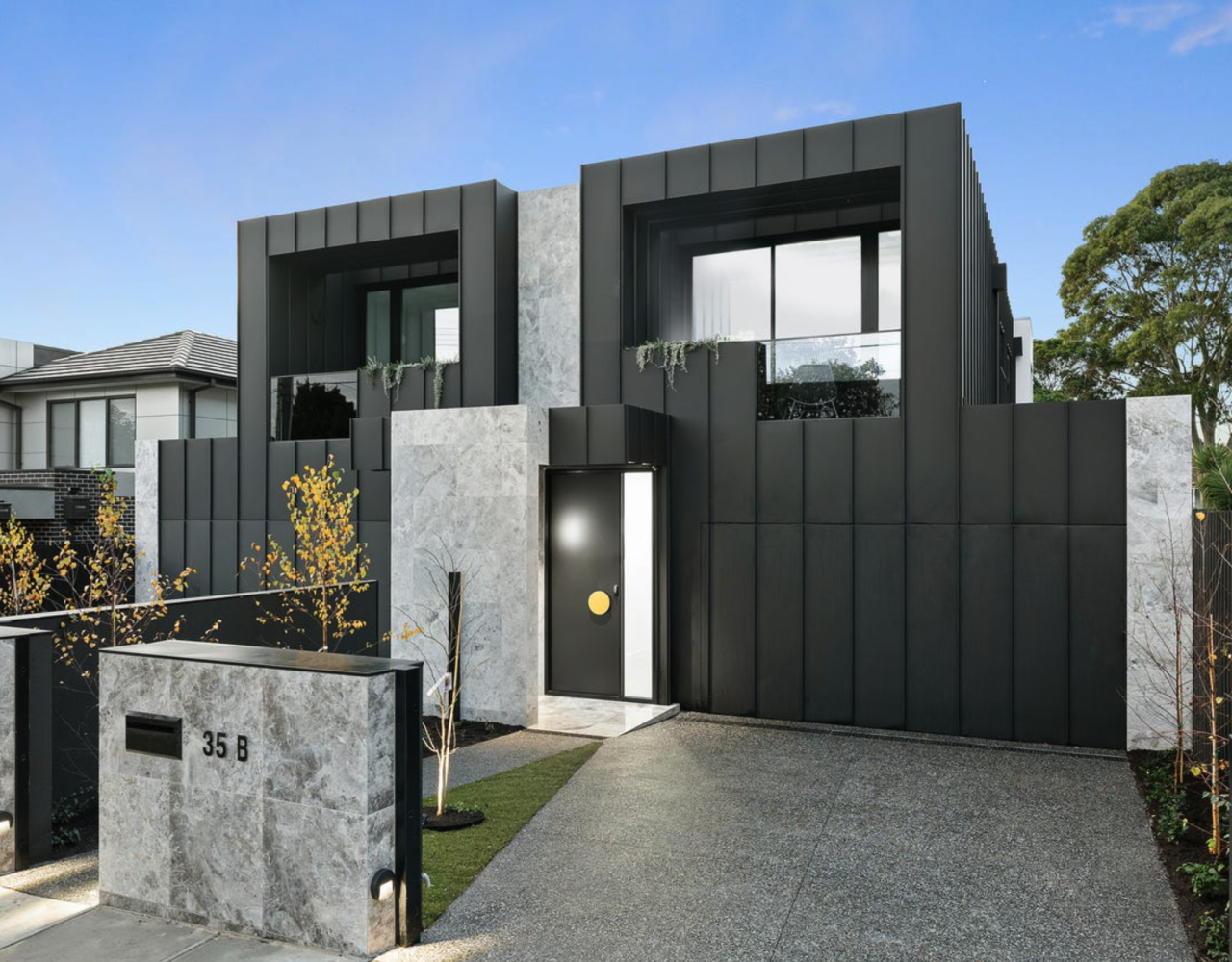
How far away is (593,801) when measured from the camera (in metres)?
7.46

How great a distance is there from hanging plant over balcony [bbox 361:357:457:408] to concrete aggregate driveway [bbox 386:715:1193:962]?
581 centimetres

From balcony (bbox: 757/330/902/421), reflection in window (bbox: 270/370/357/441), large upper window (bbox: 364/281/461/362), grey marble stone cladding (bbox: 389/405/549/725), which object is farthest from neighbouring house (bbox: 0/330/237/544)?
balcony (bbox: 757/330/902/421)

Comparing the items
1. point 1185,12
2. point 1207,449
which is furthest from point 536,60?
point 1185,12

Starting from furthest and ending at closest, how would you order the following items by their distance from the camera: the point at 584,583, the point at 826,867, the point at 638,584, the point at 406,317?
the point at 406,317 < the point at 584,583 < the point at 638,584 < the point at 826,867

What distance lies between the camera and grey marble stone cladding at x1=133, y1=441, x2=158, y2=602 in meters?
14.4

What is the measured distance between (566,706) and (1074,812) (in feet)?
18.1

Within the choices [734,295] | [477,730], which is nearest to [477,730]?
[477,730]

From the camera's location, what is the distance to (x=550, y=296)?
1222 cm

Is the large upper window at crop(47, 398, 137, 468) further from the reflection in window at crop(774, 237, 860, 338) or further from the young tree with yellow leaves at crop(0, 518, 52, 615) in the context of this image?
the reflection in window at crop(774, 237, 860, 338)

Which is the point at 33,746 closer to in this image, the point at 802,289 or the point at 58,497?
the point at 802,289

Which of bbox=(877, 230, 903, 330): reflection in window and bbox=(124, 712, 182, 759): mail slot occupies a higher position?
bbox=(877, 230, 903, 330): reflection in window

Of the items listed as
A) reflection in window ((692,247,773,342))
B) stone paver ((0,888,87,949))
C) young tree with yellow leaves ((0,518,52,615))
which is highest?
reflection in window ((692,247,773,342))

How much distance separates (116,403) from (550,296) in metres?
14.6

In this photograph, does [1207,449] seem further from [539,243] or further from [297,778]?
[297,778]
